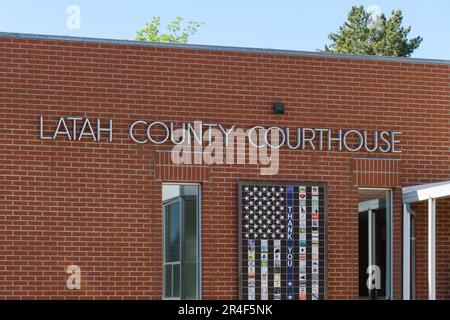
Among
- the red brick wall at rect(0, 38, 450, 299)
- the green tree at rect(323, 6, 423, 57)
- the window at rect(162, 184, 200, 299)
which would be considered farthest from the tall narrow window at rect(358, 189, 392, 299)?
the green tree at rect(323, 6, 423, 57)

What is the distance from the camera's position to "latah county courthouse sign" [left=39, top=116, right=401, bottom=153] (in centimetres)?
1617

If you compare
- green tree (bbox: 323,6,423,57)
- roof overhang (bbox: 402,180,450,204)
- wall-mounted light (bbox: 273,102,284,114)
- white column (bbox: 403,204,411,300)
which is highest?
green tree (bbox: 323,6,423,57)

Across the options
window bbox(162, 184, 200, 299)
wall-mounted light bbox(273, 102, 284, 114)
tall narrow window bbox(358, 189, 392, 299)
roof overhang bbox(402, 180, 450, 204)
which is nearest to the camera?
roof overhang bbox(402, 180, 450, 204)

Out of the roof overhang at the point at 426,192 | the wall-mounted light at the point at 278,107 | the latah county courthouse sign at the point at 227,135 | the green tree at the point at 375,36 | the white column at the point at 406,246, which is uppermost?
the green tree at the point at 375,36

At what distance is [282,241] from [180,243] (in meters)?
1.62

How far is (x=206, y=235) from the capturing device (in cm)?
1659

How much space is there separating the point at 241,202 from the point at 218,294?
144 centimetres

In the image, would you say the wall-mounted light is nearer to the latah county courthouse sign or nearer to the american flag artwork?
the latah county courthouse sign

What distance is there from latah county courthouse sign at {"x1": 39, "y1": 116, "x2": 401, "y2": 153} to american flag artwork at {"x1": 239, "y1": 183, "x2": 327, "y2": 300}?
0.71 m

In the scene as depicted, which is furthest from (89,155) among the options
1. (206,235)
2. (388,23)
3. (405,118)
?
(388,23)

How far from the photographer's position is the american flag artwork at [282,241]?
16.8 metres

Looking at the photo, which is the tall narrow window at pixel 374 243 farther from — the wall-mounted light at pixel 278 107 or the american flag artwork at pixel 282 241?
the wall-mounted light at pixel 278 107

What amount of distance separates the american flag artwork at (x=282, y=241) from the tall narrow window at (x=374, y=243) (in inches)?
29.1

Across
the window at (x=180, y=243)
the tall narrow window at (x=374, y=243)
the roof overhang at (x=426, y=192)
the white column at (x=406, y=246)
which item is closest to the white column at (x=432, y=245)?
the roof overhang at (x=426, y=192)
